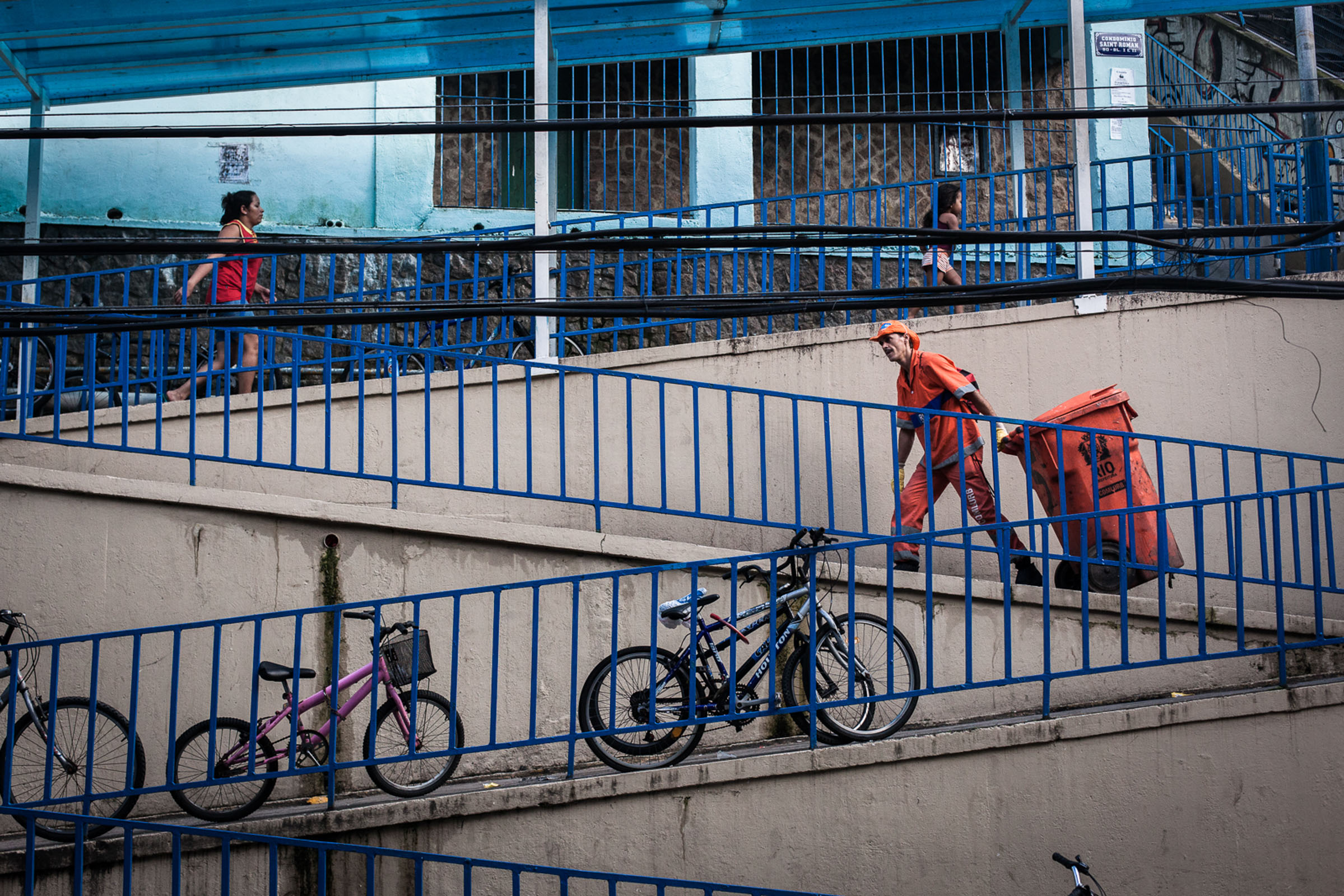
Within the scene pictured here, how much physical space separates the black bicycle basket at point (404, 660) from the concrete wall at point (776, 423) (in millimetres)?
1361

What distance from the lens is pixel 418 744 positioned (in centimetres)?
679

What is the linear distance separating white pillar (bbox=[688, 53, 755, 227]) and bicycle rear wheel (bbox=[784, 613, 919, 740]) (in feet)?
22.4

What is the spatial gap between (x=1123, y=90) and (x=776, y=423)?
7.00 meters

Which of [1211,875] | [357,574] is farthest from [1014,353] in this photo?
[357,574]

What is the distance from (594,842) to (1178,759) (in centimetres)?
284

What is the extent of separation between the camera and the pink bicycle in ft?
21.1

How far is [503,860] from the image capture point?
637 cm

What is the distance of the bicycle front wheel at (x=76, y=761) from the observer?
6.56 m

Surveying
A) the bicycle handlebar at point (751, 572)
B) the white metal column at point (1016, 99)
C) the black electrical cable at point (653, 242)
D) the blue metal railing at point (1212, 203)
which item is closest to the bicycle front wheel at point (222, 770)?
the black electrical cable at point (653, 242)

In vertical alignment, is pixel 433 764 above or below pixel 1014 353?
below

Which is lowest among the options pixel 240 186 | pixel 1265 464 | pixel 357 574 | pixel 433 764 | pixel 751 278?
pixel 433 764

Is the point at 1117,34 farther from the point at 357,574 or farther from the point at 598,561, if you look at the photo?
the point at 357,574

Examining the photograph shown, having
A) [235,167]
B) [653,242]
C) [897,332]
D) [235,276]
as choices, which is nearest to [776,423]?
[897,332]

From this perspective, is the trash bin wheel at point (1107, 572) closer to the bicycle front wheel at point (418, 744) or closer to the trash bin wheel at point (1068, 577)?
the trash bin wheel at point (1068, 577)
